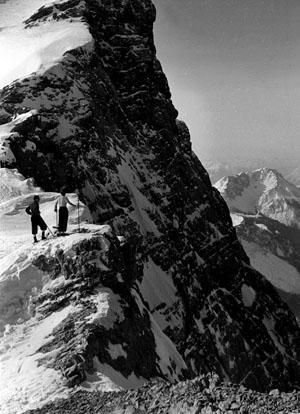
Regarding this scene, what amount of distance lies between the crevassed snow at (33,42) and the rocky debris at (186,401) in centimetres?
4618

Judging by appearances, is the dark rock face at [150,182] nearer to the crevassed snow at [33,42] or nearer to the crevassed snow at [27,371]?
the crevassed snow at [33,42]

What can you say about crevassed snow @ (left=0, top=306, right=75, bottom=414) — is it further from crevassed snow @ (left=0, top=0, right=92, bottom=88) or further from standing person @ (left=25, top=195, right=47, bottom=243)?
crevassed snow @ (left=0, top=0, right=92, bottom=88)

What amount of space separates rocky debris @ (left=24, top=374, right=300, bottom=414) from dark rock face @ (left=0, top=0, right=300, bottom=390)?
27.5 metres

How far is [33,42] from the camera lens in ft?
214

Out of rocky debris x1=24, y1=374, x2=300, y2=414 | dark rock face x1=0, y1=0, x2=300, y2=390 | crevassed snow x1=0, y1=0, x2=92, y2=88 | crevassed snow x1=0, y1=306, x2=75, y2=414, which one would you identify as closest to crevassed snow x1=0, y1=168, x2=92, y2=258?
crevassed snow x1=0, y1=306, x2=75, y2=414

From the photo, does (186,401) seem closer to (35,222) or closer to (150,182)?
(35,222)

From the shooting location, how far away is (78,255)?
1941 cm

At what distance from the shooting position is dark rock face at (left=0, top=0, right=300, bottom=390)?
52.3m

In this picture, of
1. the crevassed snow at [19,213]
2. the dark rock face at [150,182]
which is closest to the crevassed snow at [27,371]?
the crevassed snow at [19,213]

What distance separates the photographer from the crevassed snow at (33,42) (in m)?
56.5

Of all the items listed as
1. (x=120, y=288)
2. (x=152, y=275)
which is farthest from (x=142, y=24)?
(x=120, y=288)

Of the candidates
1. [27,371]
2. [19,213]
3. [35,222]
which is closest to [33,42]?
[19,213]

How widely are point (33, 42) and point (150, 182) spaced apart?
24.7 meters

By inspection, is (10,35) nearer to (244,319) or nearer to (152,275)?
(152,275)
